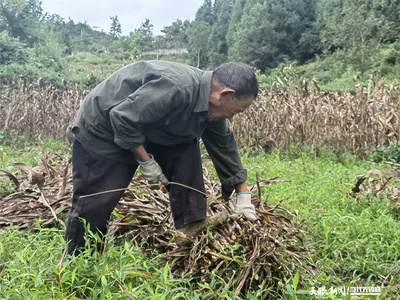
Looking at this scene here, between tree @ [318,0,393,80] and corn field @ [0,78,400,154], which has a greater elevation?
tree @ [318,0,393,80]

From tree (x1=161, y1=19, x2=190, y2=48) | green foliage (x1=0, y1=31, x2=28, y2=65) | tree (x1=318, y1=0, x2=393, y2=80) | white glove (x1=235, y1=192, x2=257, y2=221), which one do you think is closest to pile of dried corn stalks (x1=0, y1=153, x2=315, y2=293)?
white glove (x1=235, y1=192, x2=257, y2=221)

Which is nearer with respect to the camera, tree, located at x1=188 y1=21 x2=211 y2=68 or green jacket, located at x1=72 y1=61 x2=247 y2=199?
green jacket, located at x1=72 y1=61 x2=247 y2=199

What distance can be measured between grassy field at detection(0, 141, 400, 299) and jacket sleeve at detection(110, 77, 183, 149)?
0.65 m

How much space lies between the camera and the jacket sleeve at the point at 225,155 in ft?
9.21

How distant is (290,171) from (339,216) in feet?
6.20

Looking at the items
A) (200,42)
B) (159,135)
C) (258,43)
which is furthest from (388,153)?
(200,42)

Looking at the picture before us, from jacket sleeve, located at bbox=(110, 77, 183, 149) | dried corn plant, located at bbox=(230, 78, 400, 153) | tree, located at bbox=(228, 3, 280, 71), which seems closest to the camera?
jacket sleeve, located at bbox=(110, 77, 183, 149)

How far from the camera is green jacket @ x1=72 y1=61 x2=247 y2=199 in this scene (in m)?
2.22

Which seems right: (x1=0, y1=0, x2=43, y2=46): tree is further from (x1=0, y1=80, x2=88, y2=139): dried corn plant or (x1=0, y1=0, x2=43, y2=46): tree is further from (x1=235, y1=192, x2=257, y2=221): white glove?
(x1=235, y1=192, x2=257, y2=221): white glove

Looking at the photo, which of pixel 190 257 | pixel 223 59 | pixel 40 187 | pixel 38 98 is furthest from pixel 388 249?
pixel 223 59

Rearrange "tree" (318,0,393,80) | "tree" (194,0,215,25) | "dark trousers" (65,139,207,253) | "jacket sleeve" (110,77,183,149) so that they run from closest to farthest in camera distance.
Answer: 1. "jacket sleeve" (110,77,183,149)
2. "dark trousers" (65,139,207,253)
3. "tree" (318,0,393,80)
4. "tree" (194,0,215,25)

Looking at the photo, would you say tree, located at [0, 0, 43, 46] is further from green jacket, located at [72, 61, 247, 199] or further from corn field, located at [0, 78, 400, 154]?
green jacket, located at [72, 61, 247, 199]

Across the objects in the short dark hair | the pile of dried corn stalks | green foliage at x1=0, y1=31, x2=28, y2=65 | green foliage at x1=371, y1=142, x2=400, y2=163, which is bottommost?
green foliage at x1=371, y1=142, x2=400, y2=163

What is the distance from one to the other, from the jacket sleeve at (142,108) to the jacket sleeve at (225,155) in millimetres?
604
